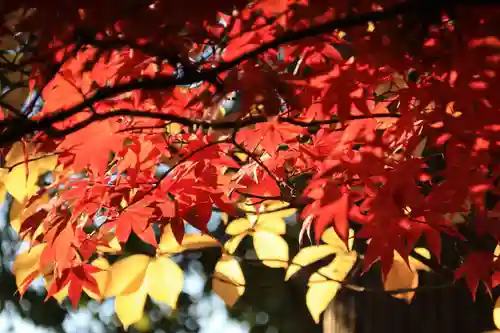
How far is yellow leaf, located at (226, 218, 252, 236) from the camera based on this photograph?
2164 millimetres

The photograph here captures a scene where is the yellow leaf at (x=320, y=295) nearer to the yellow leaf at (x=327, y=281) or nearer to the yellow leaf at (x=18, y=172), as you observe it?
the yellow leaf at (x=327, y=281)

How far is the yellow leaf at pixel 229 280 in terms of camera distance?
6.79 ft

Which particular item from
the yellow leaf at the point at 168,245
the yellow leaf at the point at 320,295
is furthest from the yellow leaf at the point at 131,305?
the yellow leaf at the point at 320,295

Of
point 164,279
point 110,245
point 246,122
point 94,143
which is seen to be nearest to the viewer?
point 246,122

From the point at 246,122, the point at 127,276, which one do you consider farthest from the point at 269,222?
the point at 246,122

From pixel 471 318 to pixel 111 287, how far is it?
138cm

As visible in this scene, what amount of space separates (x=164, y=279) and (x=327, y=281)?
1.63ft

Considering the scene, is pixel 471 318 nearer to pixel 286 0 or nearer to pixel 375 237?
pixel 375 237

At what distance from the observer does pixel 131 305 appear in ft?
6.53

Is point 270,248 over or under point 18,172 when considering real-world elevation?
under

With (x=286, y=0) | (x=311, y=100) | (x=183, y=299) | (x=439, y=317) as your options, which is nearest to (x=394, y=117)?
(x=311, y=100)

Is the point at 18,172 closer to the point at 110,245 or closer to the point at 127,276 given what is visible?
the point at 110,245

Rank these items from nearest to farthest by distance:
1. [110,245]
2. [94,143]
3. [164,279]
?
1. [94,143]
2. [164,279]
3. [110,245]

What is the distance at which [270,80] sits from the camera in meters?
1.31
